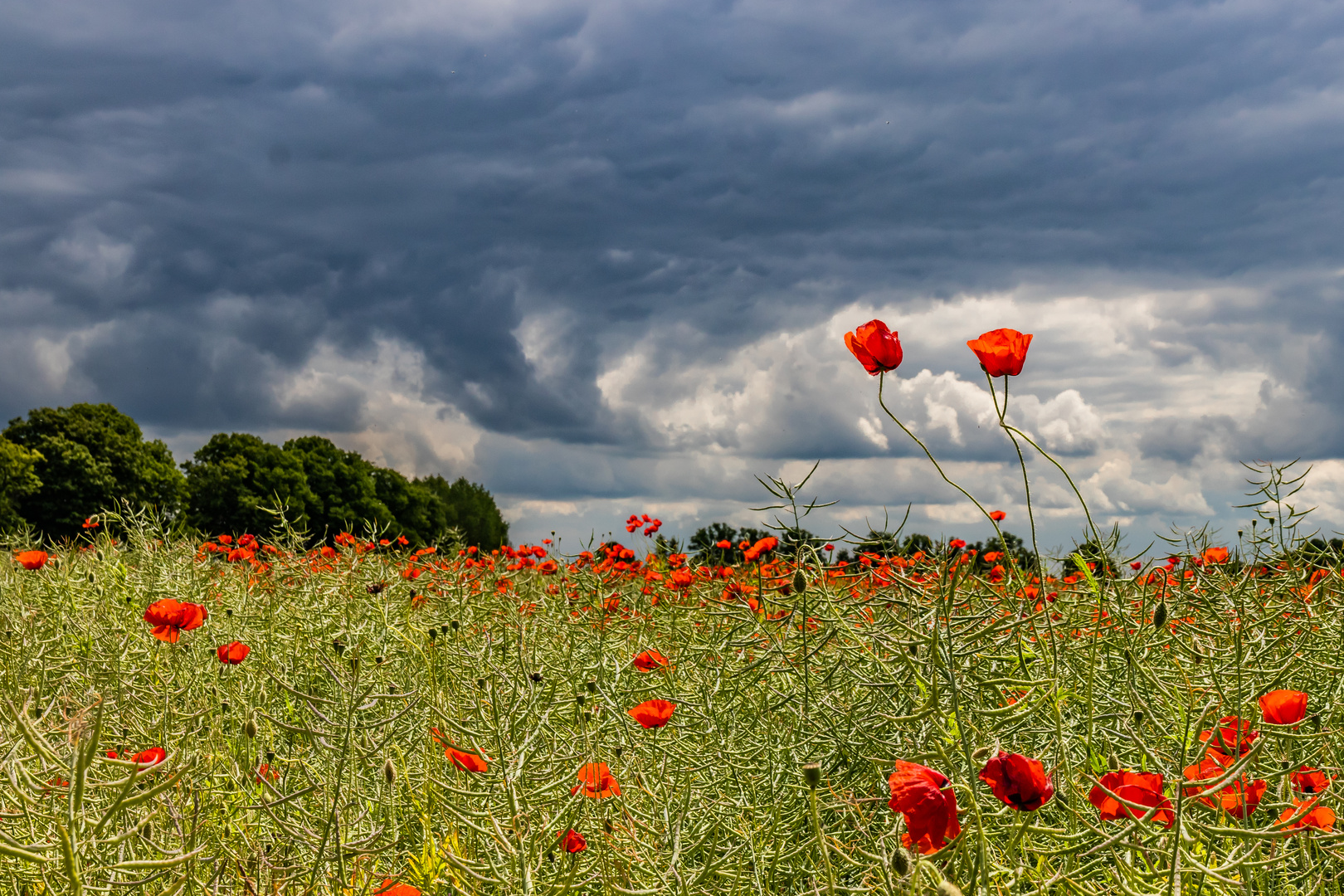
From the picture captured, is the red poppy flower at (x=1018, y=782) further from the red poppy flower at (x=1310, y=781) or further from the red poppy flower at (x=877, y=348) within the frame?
the red poppy flower at (x=877, y=348)

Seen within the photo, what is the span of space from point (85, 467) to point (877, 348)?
32277mm

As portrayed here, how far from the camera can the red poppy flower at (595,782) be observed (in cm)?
167

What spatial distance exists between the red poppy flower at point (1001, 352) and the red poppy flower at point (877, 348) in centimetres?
18

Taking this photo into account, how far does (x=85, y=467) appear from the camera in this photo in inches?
1085

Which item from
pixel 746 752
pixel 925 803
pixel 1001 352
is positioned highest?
pixel 1001 352

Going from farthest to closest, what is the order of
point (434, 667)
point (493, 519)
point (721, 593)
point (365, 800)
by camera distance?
point (493, 519) → point (721, 593) → point (434, 667) → point (365, 800)

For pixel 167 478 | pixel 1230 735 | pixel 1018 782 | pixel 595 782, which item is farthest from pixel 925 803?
pixel 167 478

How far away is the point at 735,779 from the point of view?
2.07 meters

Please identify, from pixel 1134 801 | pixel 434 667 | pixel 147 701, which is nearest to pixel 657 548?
pixel 434 667

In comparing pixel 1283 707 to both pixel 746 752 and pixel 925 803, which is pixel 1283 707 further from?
pixel 746 752

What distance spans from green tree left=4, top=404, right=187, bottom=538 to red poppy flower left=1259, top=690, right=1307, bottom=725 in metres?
30.3

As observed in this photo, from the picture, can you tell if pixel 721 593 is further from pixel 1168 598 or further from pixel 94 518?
pixel 94 518

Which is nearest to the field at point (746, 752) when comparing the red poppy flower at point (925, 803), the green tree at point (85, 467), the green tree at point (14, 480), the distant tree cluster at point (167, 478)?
the red poppy flower at point (925, 803)

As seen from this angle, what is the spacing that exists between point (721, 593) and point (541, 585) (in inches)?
65.5
